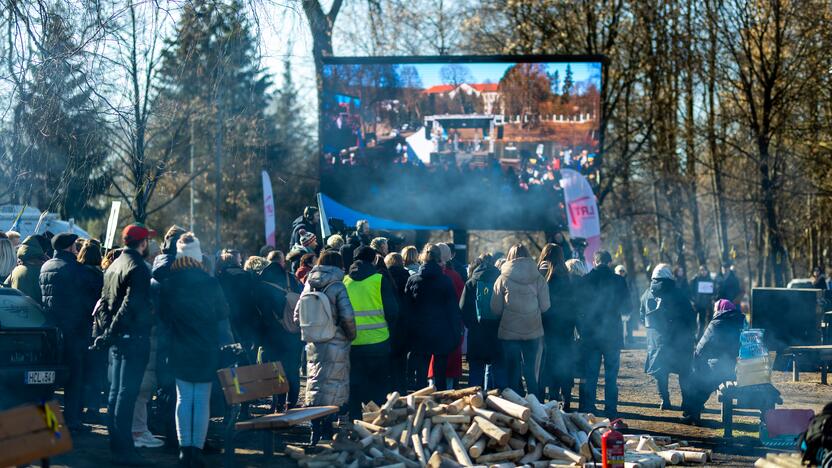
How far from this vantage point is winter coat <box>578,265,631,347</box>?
12.4 meters

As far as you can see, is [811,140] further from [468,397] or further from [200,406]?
[200,406]

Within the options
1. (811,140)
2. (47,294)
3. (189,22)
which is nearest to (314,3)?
(189,22)

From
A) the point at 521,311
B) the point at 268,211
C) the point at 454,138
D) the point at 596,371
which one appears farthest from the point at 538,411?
the point at 454,138

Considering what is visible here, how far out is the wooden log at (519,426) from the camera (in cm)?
962

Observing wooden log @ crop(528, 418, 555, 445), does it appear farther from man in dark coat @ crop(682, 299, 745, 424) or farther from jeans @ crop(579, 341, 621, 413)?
man in dark coat @ crop(682, 299, 745, 424)

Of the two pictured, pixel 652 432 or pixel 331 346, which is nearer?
pixel 331 346

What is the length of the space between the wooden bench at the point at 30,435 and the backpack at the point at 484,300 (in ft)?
20.9

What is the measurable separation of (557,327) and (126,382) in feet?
17.4

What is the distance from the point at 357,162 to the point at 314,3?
13.1 meters

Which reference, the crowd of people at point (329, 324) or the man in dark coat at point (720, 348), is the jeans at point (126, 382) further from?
the man in dark coat at point (720, 348)

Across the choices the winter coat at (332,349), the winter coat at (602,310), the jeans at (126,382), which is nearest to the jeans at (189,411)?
the jeans at (126,382)

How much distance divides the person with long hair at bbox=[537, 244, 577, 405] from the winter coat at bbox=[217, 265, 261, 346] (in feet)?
10.5

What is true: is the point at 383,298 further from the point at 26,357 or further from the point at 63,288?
the point at 26,357

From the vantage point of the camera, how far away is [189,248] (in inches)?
345
